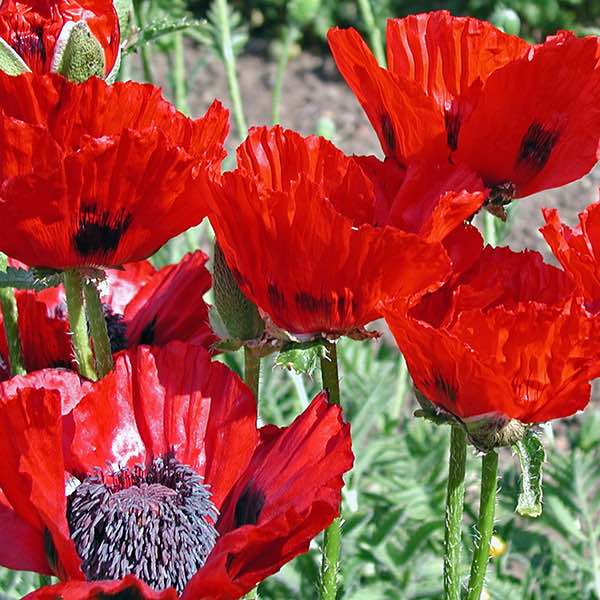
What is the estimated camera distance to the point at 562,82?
93 centimetres

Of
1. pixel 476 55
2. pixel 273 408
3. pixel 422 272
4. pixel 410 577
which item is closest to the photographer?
pixel 422 272

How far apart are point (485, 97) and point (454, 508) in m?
0.31

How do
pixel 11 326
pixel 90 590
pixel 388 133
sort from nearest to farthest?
pixel 90 590
pixel 388 133
pixel 11 326

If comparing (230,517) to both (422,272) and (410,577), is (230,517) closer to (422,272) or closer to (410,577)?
(422,272)

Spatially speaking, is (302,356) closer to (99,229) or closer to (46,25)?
(99,229)

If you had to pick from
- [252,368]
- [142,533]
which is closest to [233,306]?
[252,368]

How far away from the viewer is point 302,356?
877 millimetres

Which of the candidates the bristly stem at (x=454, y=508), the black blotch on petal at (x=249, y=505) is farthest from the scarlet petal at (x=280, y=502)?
the bristly stem at (x=454, y=508)

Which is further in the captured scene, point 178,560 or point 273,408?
point 273,408

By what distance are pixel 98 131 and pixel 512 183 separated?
32 cm

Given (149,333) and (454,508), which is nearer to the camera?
(454,508)

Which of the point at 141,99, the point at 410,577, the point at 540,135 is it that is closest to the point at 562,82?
the point at 540,135

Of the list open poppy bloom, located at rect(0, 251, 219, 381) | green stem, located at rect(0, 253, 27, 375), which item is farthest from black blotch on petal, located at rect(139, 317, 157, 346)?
green stem, located at rect(0, 253, 27, 375)

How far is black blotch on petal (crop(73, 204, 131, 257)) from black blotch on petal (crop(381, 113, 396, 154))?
7.9 inches
